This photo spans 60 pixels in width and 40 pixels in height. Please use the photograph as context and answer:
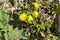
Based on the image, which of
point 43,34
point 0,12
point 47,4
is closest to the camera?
point 0,12

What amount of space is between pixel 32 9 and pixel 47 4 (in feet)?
1.23

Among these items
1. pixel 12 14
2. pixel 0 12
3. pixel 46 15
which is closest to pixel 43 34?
pixel 46 15

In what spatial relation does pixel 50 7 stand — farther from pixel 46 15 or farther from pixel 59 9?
pixel 59 9

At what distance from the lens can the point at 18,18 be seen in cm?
220

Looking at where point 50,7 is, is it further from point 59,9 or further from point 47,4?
point 59,9

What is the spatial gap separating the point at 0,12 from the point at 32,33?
1.72 feet

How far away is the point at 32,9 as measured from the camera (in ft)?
6.82

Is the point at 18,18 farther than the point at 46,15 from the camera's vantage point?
No

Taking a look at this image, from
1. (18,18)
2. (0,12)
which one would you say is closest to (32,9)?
(18,18)

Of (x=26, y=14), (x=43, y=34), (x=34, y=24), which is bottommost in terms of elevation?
(x=43, y=34)

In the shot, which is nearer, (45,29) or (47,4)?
(45,29)

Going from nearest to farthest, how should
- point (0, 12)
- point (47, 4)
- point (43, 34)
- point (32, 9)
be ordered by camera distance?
1. point (0, 12)
2. point (32, 9)
3. point (43, 34)
4. point (47, 4)

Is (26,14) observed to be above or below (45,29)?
above

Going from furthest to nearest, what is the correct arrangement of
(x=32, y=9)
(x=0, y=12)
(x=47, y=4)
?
(x=47, y=4), (x=32, y=9), (x=0, y=12)
